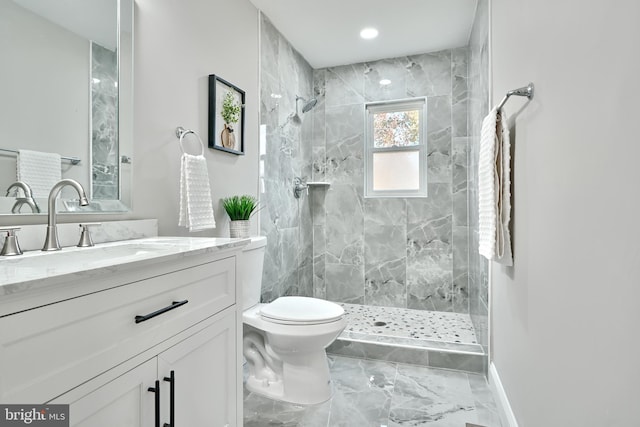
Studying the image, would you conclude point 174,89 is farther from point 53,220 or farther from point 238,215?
point 53,220

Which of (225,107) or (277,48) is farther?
(277,48)

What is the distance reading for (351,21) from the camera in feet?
8.47

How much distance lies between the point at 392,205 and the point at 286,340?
6.17ft

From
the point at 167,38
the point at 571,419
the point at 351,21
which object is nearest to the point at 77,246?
the point at 167,38

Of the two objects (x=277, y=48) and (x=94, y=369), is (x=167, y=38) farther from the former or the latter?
(x=94, y=369)

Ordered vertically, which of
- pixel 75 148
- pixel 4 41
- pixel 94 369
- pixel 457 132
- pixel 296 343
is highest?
pixel 457 132

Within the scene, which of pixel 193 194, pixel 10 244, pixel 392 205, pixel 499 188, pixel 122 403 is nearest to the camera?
pixel 122 403

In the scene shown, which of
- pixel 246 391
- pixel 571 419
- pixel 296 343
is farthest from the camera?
pixel 246 391

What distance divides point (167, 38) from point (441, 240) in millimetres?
2606

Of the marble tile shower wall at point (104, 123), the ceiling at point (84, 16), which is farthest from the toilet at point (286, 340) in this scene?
the ceiling at point (84, 16)

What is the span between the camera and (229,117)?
6.66ft

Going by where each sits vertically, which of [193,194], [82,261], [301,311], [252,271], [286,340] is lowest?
[286,340]

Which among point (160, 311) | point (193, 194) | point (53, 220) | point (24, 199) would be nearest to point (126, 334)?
point (160, 311)

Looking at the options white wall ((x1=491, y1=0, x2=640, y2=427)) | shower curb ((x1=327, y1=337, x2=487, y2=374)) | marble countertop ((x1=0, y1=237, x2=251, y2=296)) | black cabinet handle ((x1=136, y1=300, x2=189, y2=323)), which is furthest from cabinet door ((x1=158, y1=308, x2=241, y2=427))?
shower curb ((x1=327, y1=337, x2=487, y2=374))
